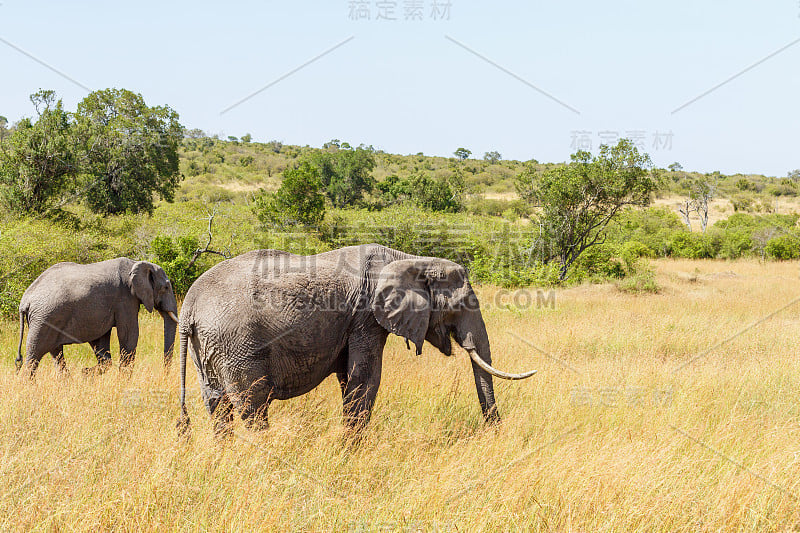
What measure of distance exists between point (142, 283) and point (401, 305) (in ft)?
14.8

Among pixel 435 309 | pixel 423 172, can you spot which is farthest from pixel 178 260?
pixel 423 172

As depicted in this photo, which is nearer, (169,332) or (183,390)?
(183,390)

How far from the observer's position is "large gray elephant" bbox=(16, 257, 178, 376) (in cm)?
664

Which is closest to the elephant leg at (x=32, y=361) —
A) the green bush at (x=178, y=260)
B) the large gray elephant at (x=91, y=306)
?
the large gray elephant at (x=91, y=306)

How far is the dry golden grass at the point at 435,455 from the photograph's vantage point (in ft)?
10.9

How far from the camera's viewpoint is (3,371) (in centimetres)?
687

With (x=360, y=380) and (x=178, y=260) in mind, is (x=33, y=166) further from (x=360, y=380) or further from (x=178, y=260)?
(x=360, y=380)

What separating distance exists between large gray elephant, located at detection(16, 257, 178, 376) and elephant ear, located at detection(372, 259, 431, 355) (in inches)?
161

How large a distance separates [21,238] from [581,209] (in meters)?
15.5

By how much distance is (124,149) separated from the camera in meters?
19.8

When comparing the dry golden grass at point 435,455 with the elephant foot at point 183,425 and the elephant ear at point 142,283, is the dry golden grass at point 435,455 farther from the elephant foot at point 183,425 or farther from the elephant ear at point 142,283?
the elephant ear at point 142,283

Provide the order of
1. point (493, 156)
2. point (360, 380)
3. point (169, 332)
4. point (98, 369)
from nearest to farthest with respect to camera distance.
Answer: point (360, 380) → point (98, 369) → point (169, 332) → point (493, 156)

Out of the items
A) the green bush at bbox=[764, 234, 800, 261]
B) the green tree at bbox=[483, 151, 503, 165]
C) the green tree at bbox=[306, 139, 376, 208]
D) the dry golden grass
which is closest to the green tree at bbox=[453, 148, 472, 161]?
the green tree at bbox=[483, 151, 503, 165]

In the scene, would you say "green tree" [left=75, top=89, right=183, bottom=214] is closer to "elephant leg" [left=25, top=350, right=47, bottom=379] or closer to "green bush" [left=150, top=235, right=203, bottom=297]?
"green bush" [left=150, top=235, right=203, bottom=297]
